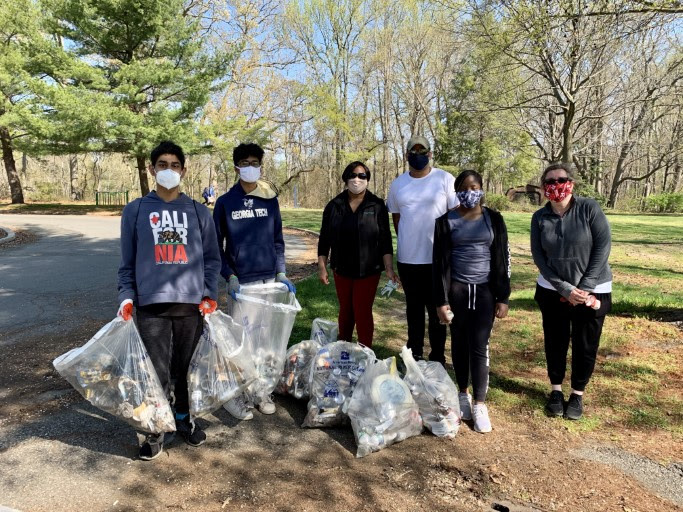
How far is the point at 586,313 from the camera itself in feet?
10.8

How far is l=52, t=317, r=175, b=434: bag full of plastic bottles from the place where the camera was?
2.73 m

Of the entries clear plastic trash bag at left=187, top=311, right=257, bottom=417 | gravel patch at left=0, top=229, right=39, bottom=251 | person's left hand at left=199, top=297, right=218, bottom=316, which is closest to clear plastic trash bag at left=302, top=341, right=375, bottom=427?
clear plastic trash bag at left=187, top=311, right=257, bottom=417

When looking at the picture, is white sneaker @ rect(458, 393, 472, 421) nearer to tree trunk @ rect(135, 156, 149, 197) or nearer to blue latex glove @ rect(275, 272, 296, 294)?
blue latex glove @ rect(275, 272, 296, 294)

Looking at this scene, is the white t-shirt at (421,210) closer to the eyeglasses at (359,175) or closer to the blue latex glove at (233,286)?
the eyeglasses at (359,175)

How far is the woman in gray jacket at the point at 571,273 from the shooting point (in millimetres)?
3219

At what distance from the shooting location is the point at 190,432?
9.99ft

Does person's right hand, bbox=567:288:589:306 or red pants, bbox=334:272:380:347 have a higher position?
person's right hand, bbox=567:288:589:306

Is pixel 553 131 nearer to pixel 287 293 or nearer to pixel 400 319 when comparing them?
pixel 400 319

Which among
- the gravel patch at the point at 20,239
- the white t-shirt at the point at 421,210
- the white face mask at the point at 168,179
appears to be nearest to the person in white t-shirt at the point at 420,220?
the white t-shirt at the point at 421,210

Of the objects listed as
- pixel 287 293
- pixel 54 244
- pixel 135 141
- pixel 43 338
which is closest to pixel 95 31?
pixel 135 141

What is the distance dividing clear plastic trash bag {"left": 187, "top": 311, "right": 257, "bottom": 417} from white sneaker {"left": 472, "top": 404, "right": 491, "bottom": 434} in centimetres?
158

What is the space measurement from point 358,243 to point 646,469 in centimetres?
233

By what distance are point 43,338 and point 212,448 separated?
3.15 m

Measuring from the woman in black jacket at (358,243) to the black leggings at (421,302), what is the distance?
160 mm
